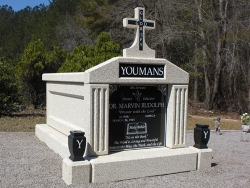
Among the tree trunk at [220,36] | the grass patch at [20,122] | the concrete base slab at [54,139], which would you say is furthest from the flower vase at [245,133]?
the tree trunk at [220,36]

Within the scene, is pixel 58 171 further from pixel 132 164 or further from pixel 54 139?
pixel 54 139

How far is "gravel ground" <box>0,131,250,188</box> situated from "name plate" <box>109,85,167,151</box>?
0.90 metres

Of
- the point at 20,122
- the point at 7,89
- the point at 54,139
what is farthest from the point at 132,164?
the point at 7,89

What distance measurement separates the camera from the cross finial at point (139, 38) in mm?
6082

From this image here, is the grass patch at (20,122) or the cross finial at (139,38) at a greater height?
the cross finial at (139,38)

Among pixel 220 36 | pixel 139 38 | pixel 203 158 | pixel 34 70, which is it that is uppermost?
pixel 220 36

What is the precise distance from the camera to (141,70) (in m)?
5.98

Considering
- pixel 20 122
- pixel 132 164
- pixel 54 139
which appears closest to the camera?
pixel 132 164

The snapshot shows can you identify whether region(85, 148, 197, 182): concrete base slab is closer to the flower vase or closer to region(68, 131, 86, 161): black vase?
region(68, 131, 86, 161): black vase

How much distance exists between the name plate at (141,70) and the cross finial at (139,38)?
27cm

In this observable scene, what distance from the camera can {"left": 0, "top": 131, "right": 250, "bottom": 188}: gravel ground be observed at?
5.16m

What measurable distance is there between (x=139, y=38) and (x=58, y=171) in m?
2.92

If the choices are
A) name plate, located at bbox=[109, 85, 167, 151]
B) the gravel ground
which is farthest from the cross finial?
the gravel ground

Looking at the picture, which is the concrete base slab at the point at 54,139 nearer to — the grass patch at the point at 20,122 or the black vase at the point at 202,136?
the grass patch at the point at 20,122
